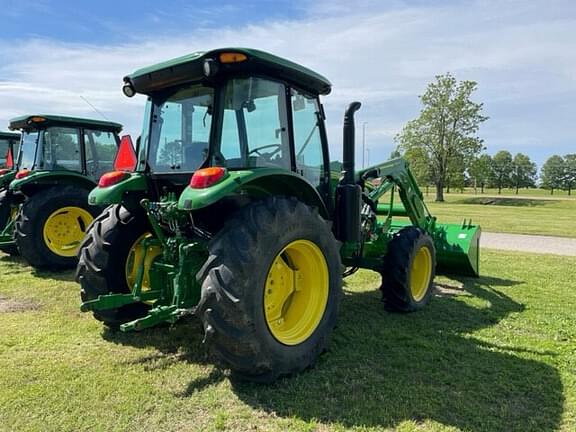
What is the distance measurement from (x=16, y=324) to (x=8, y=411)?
6.79 ft

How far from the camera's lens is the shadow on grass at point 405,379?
3086 mm

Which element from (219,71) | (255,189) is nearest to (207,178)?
(255,189)

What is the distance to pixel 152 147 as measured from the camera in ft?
14.1

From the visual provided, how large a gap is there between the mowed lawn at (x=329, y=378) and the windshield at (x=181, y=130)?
1664 mm

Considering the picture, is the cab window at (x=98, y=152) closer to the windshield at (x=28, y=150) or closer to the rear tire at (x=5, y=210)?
the windshield at (x=28, y=150)

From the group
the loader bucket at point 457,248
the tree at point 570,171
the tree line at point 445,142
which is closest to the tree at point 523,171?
the tree at point 570,171

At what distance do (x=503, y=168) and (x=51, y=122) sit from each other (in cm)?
7949

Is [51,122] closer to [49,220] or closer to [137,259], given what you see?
[49,220]

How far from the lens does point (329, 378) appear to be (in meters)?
3.59

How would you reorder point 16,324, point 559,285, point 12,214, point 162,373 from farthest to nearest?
point 12,214
point 559,285
point 16,324
point 162,373

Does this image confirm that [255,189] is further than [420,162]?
No

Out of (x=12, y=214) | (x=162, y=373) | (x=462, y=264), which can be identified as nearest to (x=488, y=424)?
(x=162, y=373)

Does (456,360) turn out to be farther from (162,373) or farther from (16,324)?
(16,324)

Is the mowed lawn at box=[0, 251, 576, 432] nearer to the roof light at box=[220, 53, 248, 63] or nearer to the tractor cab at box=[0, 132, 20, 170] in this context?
the roof light at box=[220, 53, 248, 63]
